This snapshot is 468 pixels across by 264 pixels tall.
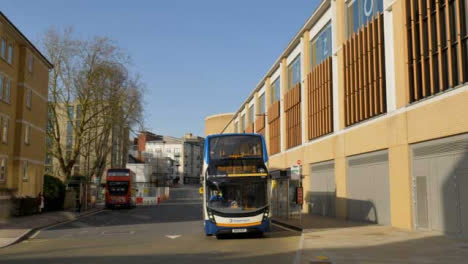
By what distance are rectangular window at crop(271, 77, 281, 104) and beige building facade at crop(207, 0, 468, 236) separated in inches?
351

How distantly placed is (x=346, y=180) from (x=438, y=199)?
9.06 meters

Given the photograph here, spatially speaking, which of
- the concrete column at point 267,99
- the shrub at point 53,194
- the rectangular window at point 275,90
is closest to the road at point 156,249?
the shrub at point 53,194

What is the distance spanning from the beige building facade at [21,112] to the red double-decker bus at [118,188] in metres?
6.85

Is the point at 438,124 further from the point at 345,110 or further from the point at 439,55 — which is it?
the point at 345,110

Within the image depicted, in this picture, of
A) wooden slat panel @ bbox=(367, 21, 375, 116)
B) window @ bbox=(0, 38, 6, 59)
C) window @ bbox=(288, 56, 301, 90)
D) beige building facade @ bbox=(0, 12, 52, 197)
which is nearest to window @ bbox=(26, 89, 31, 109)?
beige building facade @ bbox=(0, 12, 52, 197)

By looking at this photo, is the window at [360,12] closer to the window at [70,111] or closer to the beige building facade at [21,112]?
the beige building facade at [21,112]

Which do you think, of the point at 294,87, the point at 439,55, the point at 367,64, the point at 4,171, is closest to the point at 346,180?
the point at 367,64

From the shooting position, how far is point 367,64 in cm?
2398

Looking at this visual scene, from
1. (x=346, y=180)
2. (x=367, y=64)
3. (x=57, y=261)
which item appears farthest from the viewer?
(x=346, y=180)

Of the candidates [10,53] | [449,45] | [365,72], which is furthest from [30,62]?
[449,45]

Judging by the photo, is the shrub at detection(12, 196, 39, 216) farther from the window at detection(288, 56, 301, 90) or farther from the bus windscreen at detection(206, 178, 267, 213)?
the window at detection(288, 56, 301, 90)

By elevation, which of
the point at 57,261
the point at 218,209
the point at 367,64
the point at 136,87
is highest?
the point at 136,87

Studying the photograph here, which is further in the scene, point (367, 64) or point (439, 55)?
point (367, 64)

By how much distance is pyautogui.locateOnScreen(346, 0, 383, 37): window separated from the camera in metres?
23.3
